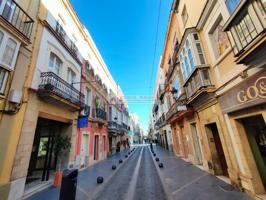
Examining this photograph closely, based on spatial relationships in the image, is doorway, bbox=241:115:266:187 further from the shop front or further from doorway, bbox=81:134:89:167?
doorway, bbox=81:134:89:167

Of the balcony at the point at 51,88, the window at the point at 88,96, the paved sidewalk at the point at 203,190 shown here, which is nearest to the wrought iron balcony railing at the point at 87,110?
the window at the point at 88,96

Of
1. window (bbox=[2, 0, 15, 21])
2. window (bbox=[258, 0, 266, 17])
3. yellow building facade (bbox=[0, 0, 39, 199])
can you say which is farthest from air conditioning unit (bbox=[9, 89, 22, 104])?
window (bbox=[258, 0, 266, 17])

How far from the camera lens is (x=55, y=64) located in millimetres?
7988

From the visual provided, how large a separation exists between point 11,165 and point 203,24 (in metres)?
10.3

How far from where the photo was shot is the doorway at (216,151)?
6.41 metres

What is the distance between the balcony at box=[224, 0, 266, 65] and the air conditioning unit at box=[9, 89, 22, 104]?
25.2 ft

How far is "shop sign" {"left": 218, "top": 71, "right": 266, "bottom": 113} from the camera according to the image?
11.3 feet

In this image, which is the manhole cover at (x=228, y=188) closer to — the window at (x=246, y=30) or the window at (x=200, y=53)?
the window at (x=246, y=30)

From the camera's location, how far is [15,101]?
4.93 meters

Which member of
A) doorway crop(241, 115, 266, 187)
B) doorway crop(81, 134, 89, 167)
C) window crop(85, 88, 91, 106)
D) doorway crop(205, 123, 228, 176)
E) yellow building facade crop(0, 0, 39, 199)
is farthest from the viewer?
window crop(85, 88, 91, 106)

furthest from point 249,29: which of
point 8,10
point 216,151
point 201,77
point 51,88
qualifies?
point 8,10

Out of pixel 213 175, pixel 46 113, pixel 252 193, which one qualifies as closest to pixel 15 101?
pixel 46 113

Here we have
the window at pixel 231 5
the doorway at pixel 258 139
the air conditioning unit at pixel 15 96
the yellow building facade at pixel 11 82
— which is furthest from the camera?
the air conditioning unit at pixel 15 96

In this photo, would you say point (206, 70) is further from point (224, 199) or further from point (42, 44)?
point (42, 44)
